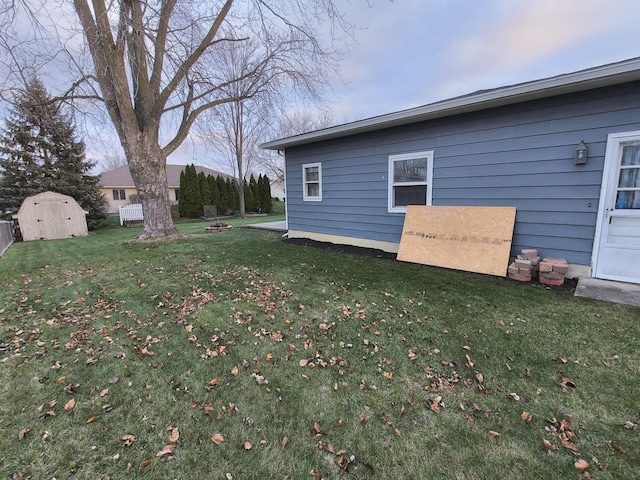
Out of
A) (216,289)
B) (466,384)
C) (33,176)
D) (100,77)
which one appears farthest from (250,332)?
(33,176)

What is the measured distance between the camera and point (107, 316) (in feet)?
11.1

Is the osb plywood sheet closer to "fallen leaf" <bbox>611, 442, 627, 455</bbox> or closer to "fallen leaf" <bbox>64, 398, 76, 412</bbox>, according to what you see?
"fallen leaf" <bbox>611, 442, 627, 455</bbox>

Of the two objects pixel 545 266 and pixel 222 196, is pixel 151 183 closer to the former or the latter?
pixel 545 266

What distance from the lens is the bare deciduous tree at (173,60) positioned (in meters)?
6.32

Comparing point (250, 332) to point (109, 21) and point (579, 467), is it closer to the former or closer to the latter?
point (579, 467)

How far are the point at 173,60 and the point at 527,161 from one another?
723 centimetres

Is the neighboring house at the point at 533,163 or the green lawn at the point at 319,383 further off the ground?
the neighboring house at the point at 533,163

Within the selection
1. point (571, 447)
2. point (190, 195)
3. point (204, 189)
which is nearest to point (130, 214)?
point (190, 195)

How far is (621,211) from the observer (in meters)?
3.85

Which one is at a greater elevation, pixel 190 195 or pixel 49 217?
pixel 190 195

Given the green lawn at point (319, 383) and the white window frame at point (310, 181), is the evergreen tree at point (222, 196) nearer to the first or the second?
the white window frame at point (310, 181)

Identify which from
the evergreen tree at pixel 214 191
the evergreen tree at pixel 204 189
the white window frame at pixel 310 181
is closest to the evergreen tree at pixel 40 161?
the evergreen tree at pixel 204 189

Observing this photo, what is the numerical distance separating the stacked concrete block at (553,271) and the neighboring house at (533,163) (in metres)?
0.37

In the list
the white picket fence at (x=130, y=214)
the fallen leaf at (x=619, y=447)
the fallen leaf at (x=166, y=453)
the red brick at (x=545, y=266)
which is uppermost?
the white picket fence at (x=130, y=214)
